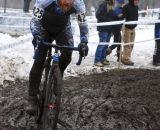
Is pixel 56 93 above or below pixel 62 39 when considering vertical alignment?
below

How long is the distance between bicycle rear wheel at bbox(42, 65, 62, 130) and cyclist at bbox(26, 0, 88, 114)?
0.39 metres

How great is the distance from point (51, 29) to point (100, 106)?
1619 mm

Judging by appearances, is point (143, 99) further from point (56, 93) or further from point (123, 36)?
point (123, 36)

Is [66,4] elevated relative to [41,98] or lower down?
elevated

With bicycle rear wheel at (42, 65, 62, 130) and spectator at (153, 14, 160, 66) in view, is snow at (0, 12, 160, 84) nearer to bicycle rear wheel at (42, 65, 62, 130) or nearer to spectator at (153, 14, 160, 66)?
spectator at (153, 14, 160, 66)

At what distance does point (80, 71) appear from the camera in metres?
11.5

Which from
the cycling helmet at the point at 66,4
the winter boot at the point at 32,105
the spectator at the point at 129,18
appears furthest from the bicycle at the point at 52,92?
the spectator at the point at 129,18

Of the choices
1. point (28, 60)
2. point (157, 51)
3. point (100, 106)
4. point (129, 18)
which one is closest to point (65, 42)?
point (100, 106)

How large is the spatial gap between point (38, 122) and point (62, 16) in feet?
5.11

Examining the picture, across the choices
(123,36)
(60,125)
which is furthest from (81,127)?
(123,36)

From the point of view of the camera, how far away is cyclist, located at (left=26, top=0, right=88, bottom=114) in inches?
239

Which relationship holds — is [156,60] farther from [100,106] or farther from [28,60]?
[100,106]

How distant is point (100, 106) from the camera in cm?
721

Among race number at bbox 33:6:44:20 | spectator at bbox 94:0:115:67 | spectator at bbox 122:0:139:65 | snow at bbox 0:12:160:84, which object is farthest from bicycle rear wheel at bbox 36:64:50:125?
spectator at bbox 122:0:139:65
